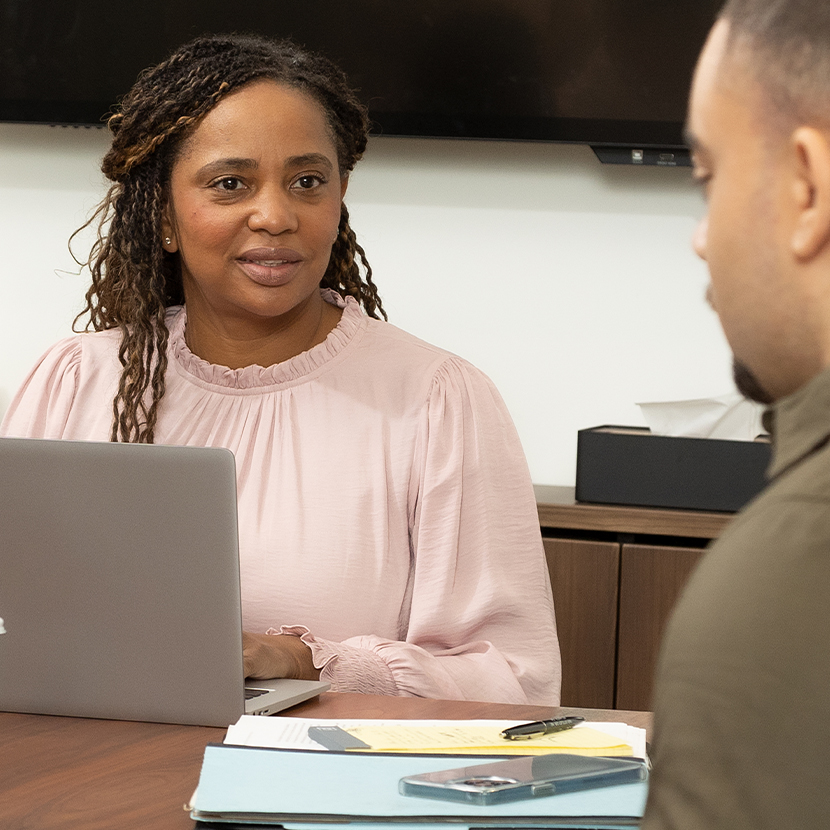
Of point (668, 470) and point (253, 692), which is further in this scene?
point (668, 470)

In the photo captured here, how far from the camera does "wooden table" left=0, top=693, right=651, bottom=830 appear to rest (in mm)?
846

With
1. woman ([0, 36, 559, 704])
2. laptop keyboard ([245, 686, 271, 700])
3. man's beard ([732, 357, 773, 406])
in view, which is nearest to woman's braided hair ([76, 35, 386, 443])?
woman ([0, 36, 559, 704])

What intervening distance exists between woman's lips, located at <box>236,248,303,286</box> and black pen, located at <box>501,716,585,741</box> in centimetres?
78

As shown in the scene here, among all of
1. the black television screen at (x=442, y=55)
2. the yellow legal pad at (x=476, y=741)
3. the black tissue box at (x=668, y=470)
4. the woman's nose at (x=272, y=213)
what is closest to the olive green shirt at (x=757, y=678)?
the yellow legal pad at (x=476, y=741)

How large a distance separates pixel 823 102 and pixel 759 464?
4.91 ft

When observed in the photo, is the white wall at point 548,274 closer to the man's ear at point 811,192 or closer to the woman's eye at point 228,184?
the woman's eye at point 228,184

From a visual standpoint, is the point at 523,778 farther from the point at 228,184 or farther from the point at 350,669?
the point at 228,184

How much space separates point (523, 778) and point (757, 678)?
428 mm

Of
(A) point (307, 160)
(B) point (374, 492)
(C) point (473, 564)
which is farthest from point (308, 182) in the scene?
(C) point (473, 564)

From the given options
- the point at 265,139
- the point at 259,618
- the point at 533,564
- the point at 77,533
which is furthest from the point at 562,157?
the point at 77,533

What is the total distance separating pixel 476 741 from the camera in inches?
36.9

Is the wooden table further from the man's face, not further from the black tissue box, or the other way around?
the black tissue box

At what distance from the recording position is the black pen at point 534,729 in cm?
95

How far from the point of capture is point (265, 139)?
154cm
